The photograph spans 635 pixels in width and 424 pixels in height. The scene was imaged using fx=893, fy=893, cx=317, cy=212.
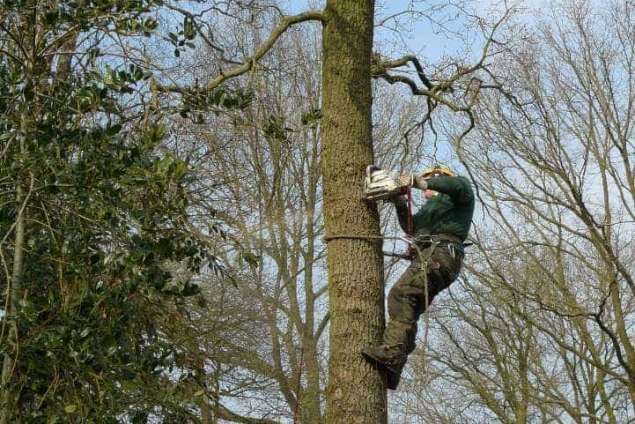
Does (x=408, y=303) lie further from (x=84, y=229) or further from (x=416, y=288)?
(x=84, y=229)

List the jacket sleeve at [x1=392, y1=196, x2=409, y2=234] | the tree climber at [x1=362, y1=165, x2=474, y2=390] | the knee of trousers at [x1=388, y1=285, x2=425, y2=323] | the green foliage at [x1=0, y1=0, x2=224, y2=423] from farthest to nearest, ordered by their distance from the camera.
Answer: the jacket sleeve at [x1=392, y1=196, x2=409, y2=234] → the knee of trousers at [x1=388, y1=285, x2=425, y2=323] → the tree climber at [x1=362, y1=165, x2=474, y2=390] → the green foliage at [x1=0, y1=0, x2=224, y2=423]

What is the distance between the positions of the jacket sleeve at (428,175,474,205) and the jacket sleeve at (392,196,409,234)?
0.71ft

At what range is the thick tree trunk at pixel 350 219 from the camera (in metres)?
4.26

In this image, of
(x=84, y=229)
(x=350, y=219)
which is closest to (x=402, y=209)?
(x=350, y=219)

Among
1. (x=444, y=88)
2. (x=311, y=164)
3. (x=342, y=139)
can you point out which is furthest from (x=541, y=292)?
(x=342, y=139)

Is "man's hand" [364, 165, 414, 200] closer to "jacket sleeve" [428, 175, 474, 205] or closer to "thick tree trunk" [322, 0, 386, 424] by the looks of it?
"thick tree trunk" [322, 0, 386, 424]

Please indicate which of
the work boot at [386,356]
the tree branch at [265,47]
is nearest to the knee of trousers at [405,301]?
the work boot at [386,356]

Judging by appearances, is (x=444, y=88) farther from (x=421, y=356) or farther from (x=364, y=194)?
(x=421, y=356)

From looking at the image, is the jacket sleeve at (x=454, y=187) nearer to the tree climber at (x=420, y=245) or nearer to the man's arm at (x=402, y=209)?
the tree climber at (x=420, y=245)

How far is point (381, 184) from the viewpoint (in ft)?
14.5

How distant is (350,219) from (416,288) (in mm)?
605

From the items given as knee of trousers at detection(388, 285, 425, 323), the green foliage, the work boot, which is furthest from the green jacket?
the green foliage

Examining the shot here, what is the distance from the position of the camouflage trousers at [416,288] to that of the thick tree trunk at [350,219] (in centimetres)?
13

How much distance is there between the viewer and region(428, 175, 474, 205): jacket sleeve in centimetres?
Answer: 481
